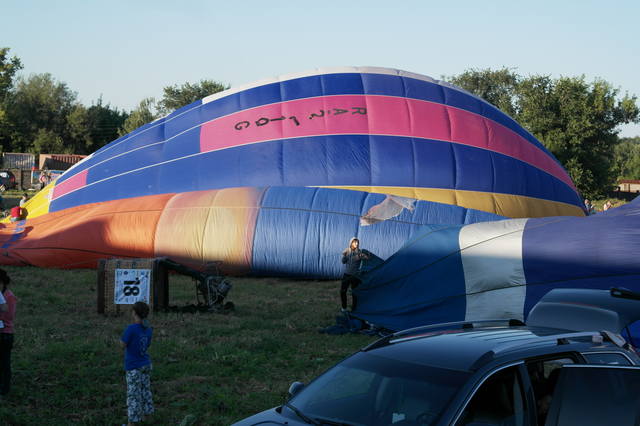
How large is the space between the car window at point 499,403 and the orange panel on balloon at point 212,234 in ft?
38.0

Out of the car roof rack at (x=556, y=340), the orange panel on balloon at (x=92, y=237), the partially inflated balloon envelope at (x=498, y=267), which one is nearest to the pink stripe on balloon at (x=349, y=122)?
the orange panel on balloon at (x=92, y=237)

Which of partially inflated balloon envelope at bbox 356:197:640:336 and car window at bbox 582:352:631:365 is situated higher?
partially inflated balloon envelope at bbox 356:197:640:336

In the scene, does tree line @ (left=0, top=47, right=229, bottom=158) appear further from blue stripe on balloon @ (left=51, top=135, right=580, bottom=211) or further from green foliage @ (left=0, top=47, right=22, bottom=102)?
blue stripe on balloon @ (left=51, top=135, right=580, bottom=211)

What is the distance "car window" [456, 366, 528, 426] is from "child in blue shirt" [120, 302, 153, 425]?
3.66 meters

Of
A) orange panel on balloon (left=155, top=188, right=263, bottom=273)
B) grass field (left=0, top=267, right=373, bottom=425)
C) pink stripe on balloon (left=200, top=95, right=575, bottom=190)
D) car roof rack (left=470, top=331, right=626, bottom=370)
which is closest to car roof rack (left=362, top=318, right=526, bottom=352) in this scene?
car roof rack (left=470, top=331, right=626, bottom=370)

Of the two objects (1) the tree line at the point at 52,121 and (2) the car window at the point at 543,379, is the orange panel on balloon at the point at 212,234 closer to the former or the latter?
(2) the car window at the point at 543,379

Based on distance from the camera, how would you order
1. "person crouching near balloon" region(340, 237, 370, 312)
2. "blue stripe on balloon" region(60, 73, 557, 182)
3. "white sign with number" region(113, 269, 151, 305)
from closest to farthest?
"white sign with number" region(113, 269, 151, 305), "person crouching near balloon" region(340, 237, 370, 312), "blue stripe on balloon" region(60, 73, 557, 182)

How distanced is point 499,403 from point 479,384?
0.17m

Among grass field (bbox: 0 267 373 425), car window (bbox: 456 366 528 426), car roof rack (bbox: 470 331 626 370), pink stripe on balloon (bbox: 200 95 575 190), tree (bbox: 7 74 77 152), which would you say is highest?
tree (bbox: 7 74 77 152)

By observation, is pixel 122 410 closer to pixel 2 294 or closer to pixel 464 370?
pixel 2 294

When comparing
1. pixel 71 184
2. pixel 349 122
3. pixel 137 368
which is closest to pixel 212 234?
pixel 349 122

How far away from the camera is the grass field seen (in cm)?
698

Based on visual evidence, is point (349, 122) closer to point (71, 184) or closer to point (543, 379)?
point (71, 184)

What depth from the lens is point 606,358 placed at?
4.35 meters
